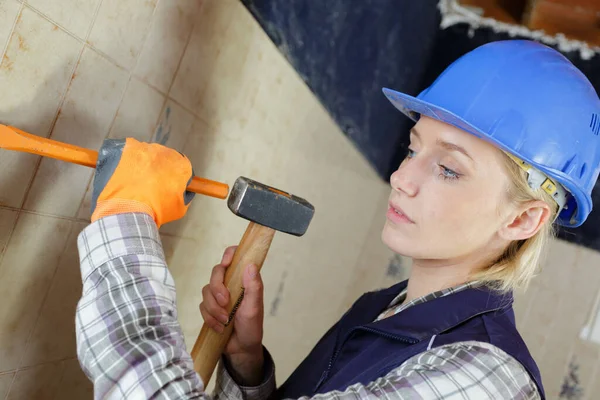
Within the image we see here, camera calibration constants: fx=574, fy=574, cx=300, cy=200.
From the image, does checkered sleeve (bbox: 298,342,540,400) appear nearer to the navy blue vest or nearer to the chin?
the navy blue vest

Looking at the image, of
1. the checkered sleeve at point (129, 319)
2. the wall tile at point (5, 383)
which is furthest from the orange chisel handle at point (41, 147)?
the wall tile at point (5, 383)

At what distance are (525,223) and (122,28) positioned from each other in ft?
3.29

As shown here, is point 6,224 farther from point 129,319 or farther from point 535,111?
point 535,111

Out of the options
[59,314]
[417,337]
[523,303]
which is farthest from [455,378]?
[523,303]

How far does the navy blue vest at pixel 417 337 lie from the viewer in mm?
1125

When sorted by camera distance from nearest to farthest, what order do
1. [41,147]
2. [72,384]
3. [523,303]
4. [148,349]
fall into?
[148,349]
[41,147]
[72,384]
[523,303]

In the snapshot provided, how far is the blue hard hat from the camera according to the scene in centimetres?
126

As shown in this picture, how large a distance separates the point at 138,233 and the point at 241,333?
20.9 inches

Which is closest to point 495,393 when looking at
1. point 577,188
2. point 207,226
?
Answer: point 577,188

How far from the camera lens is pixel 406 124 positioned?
368 centimetres

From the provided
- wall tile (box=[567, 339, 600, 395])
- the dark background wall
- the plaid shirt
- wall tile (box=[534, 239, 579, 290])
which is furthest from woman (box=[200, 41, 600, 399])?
wall tile (box=[567, 339, 600, 395])

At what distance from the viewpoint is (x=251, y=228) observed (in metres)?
1.29

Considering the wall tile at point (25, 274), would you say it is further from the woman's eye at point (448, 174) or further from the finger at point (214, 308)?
the woman's eye at point (448, 174)

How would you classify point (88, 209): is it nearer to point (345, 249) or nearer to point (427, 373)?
point (427, 373)
